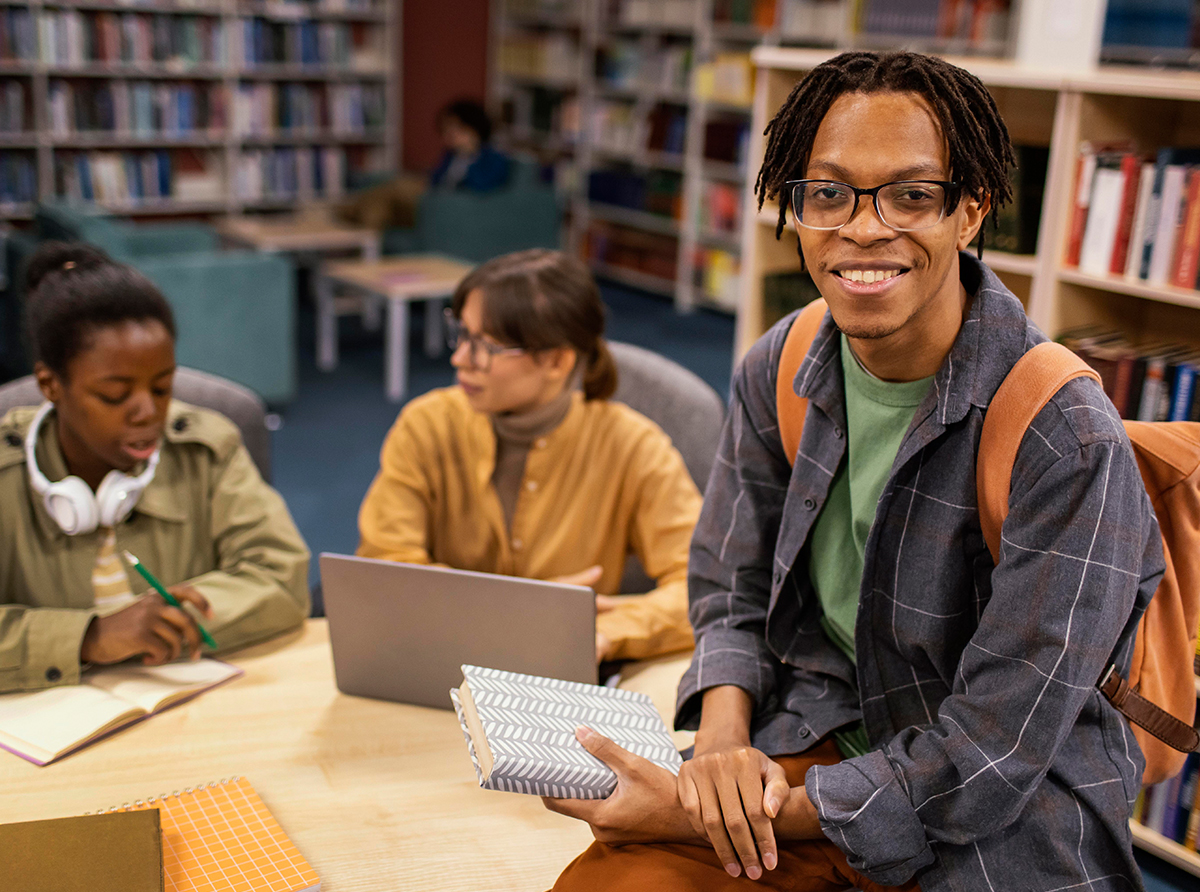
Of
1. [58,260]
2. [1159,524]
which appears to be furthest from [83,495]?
[1159,524]

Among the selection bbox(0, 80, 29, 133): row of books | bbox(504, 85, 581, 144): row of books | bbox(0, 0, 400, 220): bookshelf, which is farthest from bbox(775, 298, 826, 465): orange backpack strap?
bbox(504, 85, 581, 144): row of books

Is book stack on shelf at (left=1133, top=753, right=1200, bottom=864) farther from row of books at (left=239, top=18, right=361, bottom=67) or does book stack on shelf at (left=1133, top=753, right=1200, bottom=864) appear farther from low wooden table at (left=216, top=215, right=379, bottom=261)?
row of books at (left=239, top=18, right=361, bottom=67)

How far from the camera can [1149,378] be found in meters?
2.17

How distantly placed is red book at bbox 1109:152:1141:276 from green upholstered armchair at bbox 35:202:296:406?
10.9 feet

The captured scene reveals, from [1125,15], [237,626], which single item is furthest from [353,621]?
[1125,15]

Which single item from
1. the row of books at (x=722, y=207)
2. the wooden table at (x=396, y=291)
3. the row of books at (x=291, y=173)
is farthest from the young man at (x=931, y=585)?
the row of books at (x=291, y=173)

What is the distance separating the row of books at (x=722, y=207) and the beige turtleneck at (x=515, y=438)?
499 cm

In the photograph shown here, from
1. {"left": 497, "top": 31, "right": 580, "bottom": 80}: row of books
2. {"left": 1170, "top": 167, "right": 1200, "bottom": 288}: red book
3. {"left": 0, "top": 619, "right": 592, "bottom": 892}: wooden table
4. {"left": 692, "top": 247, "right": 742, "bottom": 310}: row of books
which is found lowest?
{"left": 692, "top": 247, "right": 742, "bottom": 310}: row of books

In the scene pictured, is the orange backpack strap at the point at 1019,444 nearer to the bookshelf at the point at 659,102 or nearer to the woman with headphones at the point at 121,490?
the woman with headphones at the point at 121,490

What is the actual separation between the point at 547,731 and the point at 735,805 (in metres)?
0.19

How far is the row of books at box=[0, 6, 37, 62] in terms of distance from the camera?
6.09 metres

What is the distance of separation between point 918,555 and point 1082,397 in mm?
220

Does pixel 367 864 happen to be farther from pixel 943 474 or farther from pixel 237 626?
pixel 943 474

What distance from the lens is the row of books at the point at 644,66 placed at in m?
6.97
